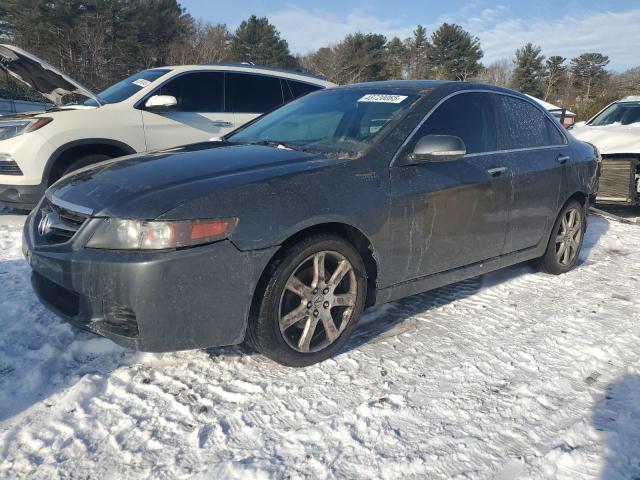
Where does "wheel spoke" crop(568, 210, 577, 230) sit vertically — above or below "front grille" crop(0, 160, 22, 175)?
below

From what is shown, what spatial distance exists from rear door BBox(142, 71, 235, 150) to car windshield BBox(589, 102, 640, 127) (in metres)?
6.39

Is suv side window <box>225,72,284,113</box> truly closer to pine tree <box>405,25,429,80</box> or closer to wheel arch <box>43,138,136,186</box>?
wheel arch <box>43,138,136,186</box>

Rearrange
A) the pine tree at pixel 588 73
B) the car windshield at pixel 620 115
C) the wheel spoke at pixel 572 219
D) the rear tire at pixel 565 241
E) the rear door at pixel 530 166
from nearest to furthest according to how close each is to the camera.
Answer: the rear door at pixel 530 166
the rear tire at pixel 565 241
the wheel spoke at pixel 572 219
the car windshield at pixel 620 115
the pine tree at pixel 588 73

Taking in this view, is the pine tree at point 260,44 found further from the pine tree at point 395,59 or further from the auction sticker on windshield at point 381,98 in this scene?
the auction sticker on windshield at point 381,98

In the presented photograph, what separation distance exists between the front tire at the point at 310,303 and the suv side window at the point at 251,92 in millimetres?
4288

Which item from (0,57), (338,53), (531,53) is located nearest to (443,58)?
(531,53)

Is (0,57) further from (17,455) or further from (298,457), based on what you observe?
(298,457)

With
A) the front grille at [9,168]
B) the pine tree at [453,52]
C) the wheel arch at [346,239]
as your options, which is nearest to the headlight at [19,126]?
the front grille at [9,168]

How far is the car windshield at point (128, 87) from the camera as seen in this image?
592 centimetres

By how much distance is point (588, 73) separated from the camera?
5603 centimetres

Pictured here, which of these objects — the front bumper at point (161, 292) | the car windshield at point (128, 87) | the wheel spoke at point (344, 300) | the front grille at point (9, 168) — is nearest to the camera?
the front bumper at point (161, 292)

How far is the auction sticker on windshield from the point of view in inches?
137

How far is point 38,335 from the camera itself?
3006mm

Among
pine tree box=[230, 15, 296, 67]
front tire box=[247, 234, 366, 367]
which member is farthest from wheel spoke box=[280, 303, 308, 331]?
pine tree box=[230, 15, 296, 67]
